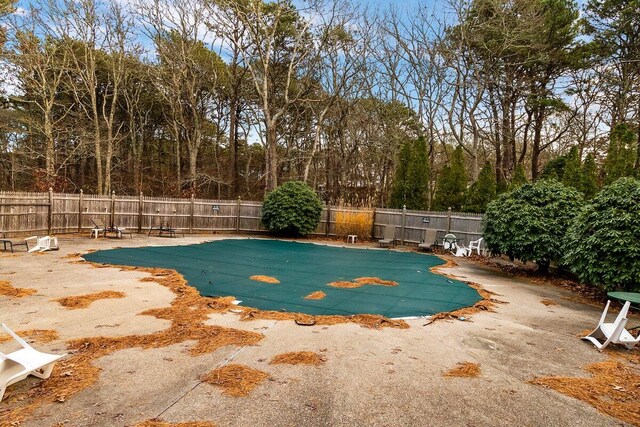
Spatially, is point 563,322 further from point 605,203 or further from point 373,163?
point 373,163

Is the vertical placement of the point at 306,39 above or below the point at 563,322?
above

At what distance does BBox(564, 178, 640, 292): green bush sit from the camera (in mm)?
5582

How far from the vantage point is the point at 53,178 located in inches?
602

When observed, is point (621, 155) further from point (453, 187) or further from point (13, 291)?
point (13, 291)

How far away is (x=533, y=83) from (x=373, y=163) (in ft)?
32.5

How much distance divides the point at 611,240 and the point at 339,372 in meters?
5.28

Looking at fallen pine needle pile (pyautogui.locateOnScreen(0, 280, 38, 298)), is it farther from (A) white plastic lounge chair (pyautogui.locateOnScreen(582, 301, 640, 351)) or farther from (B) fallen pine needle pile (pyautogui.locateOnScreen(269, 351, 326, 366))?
(A) white plastic lounge chair (pyautogui.locateOnScreen(582, 301, 640, 351))

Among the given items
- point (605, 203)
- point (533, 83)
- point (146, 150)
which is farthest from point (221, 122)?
point (605, 203)

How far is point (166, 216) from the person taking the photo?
13969 mm

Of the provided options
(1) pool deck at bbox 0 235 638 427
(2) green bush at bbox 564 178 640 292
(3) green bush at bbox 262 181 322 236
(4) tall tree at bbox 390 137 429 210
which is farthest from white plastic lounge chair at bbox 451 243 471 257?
(1) pool deck at bbox 0 235 638 427

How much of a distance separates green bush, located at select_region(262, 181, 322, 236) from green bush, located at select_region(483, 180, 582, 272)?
23.5 ft

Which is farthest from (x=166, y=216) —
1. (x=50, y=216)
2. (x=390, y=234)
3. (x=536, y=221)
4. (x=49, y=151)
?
(x=536, y=221)

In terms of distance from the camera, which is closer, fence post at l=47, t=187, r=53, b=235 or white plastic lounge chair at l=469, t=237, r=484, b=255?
fence post at l=47, t=187, r=53, b=235

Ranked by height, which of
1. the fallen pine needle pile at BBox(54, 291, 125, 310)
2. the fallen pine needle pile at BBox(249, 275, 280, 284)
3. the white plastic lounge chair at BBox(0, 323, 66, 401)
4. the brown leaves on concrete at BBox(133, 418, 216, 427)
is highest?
the white plastic lounge chair at BBox(0, 323, 66, 401)
